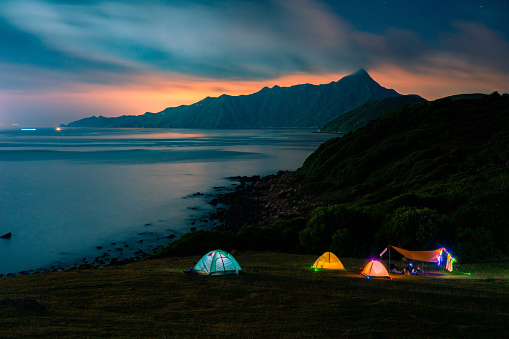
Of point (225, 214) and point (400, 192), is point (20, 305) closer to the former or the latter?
point (225, 214)

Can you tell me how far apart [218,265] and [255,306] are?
7.42 metres

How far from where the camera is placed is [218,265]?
928 inches

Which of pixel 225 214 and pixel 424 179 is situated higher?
pixel 424 179

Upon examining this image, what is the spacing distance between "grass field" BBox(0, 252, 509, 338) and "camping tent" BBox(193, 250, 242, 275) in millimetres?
949

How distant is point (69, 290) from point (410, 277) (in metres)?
22.0

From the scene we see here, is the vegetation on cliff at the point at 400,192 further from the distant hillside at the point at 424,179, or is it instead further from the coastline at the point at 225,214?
the coastline at the point at 225,214

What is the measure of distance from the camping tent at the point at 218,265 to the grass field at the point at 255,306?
0.95m

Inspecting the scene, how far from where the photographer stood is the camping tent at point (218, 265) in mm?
23406

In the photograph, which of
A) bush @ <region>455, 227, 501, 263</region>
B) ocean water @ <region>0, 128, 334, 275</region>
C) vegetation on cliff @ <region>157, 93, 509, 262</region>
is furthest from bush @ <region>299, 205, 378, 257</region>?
ocean water @ <region>0, 128, 334, 275</region>

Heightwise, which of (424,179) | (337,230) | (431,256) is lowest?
(337,230)

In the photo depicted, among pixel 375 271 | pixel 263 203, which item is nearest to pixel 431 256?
pixel 375 271

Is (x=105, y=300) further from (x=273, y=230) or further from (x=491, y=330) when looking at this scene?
(x=273, y=230)

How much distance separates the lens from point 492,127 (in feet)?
232

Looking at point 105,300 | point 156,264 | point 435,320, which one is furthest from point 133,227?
point 435,320
